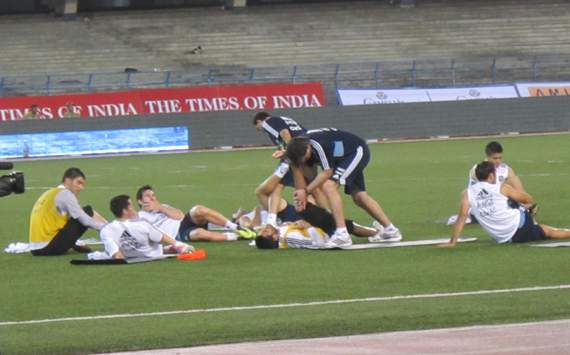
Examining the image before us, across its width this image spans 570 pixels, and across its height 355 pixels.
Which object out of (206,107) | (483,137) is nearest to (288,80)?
(206,107)

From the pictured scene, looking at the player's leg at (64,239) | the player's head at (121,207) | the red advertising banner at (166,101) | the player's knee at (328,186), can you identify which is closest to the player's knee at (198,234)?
the player's leg at (64,239)

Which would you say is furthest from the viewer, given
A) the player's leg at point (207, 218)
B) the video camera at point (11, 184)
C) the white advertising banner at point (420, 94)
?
the white advertising banner at point (420, 94)

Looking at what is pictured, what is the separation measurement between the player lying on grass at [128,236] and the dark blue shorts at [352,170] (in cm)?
235

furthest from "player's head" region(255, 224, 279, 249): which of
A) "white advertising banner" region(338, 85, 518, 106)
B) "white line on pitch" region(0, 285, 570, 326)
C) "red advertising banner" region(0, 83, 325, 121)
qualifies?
"white advertising banner" region(338, 85, 518, 106)

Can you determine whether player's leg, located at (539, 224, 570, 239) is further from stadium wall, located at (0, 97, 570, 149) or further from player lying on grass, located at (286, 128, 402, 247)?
stadium wall, located at (0, 97, 570, 149)

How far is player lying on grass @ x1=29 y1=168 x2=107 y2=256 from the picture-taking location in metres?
17.6

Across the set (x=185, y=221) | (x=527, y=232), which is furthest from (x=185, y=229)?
(x=527, y=232)

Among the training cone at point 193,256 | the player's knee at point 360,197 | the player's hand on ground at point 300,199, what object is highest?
the player's knee at point 360,197

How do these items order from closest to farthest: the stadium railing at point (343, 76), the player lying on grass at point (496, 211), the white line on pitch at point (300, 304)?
the white line on pitch at point (300, 304)
the player lying on grass at point (496, 211)
the stadium railing at point (343, 76)

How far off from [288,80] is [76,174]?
38288 millimetres

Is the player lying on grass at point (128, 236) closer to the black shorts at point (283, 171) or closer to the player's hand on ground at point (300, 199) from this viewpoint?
the player's hand on ground at point (300, 199)

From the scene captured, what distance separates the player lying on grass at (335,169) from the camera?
17.3 m

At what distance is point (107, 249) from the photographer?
16406 millimetres

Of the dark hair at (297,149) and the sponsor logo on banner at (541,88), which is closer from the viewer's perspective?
the dark hair at (297,149)
